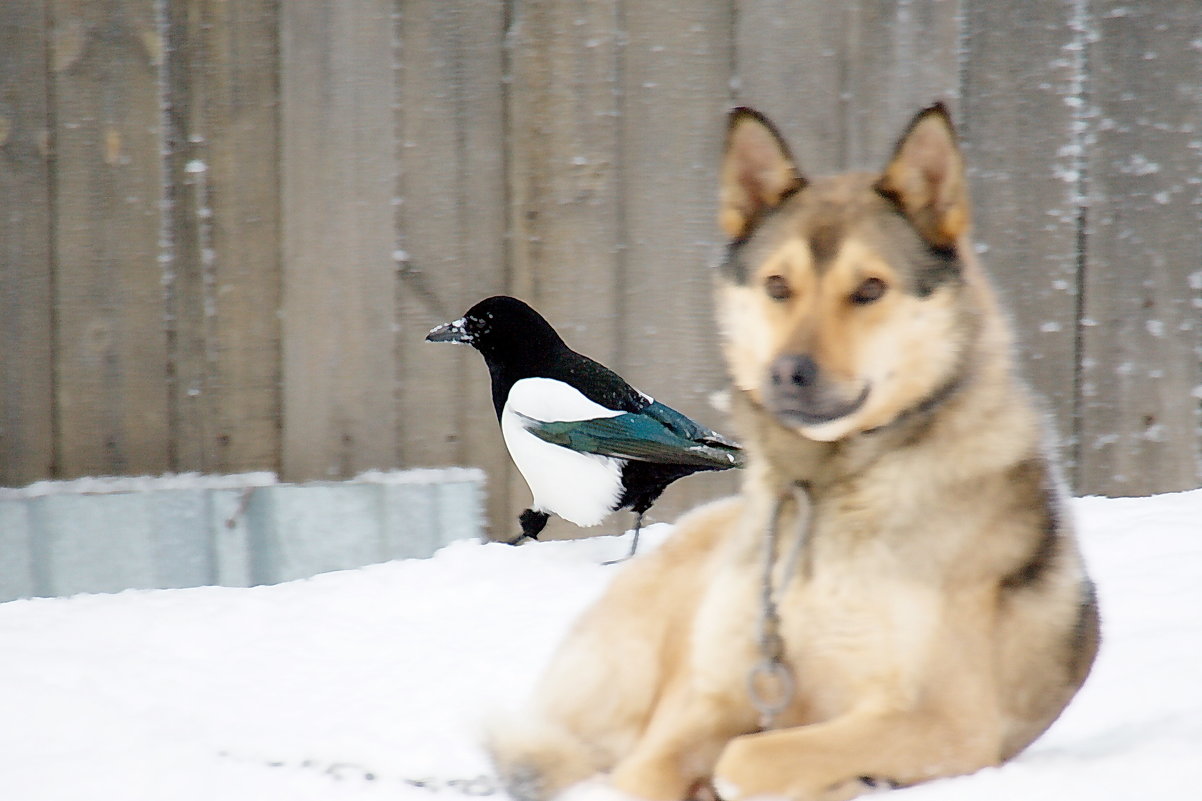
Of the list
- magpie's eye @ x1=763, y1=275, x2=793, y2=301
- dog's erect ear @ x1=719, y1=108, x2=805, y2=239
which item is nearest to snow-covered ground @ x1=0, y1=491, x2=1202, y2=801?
magpie's eye @ x1=763, y1=275, x2=793, y2=301

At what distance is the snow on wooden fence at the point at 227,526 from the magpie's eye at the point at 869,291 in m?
1.52

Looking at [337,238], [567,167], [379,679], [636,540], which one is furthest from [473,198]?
[379,679]

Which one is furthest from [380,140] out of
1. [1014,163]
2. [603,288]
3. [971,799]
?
[971,799]

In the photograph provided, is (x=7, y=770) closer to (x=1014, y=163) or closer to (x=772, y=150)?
(x=772, y=150)

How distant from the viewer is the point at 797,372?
105cm

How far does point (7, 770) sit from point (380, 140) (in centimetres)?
150

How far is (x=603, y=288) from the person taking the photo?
2467mm

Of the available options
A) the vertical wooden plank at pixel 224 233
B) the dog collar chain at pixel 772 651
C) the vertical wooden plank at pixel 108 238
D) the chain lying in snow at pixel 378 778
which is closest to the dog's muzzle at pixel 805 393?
the dog collar chain at pixel 772 651

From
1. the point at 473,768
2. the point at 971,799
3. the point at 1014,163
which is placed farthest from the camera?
the point at 1014,163

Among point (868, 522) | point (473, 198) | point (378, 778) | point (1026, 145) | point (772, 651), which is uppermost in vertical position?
point (1026, 145)

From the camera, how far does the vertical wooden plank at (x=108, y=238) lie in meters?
2.51

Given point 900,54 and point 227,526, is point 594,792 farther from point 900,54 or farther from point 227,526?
point 900,54

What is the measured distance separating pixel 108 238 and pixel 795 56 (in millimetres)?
1579

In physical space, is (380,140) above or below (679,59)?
below
